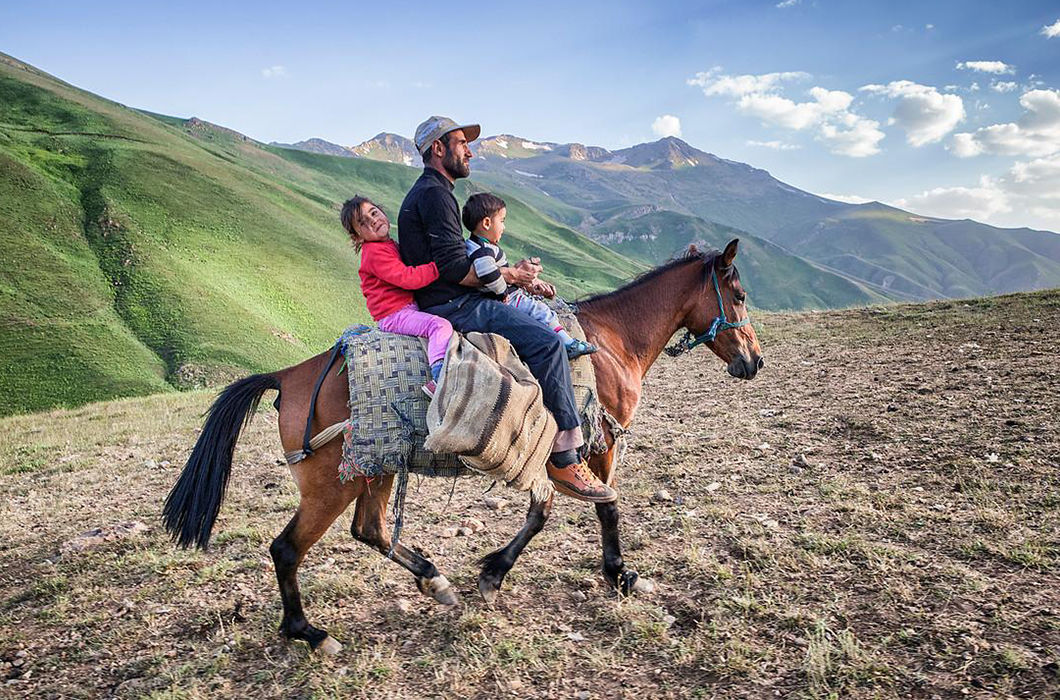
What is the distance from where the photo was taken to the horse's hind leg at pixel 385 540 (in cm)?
494

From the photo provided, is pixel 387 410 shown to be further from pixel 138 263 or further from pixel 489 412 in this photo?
pixel 138 263

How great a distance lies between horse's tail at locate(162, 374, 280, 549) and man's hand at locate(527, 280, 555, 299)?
2.16 m

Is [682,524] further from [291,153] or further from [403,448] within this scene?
→ [291,153]

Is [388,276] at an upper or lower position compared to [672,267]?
lower

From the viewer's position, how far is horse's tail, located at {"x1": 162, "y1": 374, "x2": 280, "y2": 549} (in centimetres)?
443

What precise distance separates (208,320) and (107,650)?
27903mm

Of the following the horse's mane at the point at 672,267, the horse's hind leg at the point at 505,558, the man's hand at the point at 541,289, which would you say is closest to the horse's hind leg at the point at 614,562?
the horse's hind leg at the point at 505,558

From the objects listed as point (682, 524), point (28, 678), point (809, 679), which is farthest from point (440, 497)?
point (809, 679)

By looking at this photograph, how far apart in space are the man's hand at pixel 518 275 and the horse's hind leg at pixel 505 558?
5.94 feet

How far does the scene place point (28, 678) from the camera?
4.20m

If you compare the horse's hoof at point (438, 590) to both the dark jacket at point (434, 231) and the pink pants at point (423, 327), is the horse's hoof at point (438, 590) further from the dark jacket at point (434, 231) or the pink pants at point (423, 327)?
the dark jacket at point (434, 231)

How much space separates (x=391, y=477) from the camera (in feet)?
16.1

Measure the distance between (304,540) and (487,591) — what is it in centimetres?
157

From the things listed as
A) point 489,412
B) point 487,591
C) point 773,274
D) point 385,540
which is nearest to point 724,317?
point 489,412
